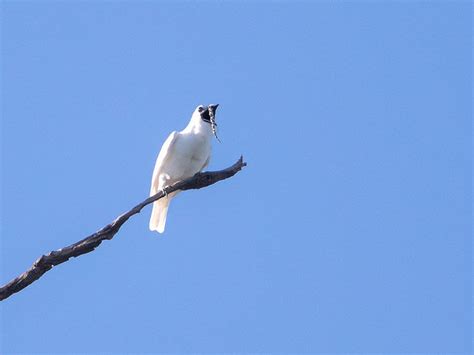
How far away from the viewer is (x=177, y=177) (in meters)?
10.4

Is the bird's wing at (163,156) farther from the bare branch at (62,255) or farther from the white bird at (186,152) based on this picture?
the bare branch at (62,255)

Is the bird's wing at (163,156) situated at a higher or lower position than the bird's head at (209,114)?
lower

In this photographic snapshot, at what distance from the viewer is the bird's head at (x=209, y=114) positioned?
411 inches

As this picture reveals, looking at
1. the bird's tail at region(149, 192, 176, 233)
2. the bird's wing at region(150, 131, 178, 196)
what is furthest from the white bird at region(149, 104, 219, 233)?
the bird's tail at region(149, 192, 176, 233)

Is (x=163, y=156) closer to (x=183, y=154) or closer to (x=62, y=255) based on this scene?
(x=183, y=154)

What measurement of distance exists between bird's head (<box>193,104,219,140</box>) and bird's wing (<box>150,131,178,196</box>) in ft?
1.19

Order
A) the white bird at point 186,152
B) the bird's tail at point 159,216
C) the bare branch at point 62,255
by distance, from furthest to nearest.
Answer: the bird's tail at point 159,216 → the white bird at point 186,152 → the bare branch at point 62,255

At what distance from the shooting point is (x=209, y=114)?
34.7 feet

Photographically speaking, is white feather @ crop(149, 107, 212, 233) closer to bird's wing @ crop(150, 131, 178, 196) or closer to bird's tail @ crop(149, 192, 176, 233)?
bird's wing @ crop(150, 131, 178, 196)

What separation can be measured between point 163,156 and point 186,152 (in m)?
0.27

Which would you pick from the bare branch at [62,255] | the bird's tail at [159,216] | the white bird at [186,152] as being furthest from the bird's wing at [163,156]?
the bare branch at [62,255]

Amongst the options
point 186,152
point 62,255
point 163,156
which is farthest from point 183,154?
point 62,255

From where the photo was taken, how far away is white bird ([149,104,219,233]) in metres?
10.3

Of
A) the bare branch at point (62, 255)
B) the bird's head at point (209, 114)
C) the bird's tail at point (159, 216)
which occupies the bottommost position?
the bare branch at point (62, 255)
